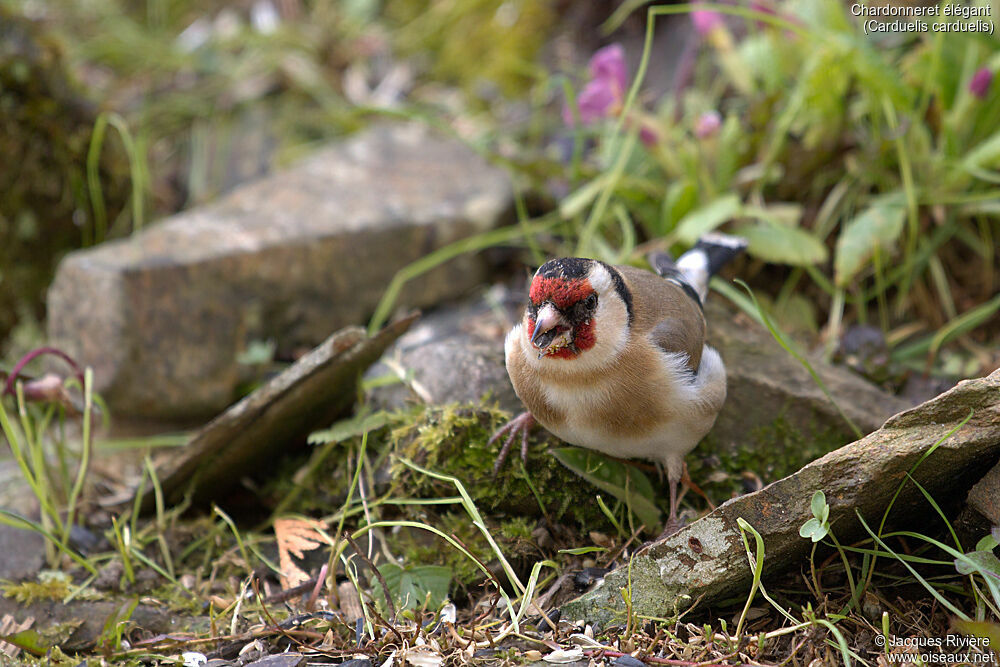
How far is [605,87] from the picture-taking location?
3.93 metres

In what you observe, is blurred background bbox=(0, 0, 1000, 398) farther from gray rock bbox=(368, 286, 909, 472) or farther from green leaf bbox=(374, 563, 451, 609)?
green leaf bbox=(374, 563, 451, 609)

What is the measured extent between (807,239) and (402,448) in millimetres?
1965

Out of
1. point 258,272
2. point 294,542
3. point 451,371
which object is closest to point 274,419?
point 294,542

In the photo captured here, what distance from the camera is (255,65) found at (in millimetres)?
6031

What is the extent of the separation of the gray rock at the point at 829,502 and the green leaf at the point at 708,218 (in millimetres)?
1448

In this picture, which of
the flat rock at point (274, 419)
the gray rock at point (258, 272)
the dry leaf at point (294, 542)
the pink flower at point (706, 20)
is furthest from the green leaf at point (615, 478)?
the pink flower at point (706, 20)

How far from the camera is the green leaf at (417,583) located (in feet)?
8.46

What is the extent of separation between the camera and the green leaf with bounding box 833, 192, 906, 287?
11.4ft

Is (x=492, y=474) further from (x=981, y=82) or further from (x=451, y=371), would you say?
(x=981, y=82)

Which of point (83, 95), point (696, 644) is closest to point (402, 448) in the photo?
point (696, 644)

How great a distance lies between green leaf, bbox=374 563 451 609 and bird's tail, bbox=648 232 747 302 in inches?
57.7

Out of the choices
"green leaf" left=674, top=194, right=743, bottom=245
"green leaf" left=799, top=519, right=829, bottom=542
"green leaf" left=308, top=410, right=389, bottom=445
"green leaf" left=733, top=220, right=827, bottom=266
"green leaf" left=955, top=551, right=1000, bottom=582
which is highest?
"green leaf" left=674, top=194, right=743, bottom=245

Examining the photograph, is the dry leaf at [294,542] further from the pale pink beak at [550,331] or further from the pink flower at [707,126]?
the pink flower at [707,126]

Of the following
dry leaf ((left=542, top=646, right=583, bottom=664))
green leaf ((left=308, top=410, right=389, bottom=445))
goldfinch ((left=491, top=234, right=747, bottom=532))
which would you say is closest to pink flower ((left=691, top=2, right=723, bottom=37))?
goldfinch ((left=491, top=234, right=747, bottom=532))
